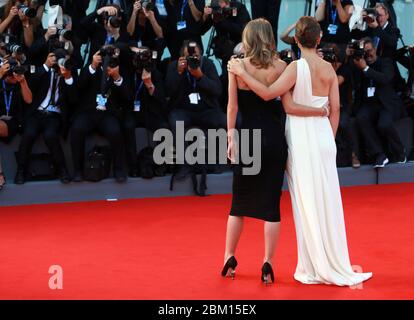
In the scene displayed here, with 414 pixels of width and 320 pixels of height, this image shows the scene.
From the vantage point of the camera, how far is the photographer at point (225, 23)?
848 cm

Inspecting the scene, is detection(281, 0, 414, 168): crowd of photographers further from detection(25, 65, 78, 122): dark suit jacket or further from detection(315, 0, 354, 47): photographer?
detection(25, 65, 78, 122): dark suit jacket

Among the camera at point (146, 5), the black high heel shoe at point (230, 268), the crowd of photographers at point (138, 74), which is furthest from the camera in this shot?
the camera at point (146, 5)

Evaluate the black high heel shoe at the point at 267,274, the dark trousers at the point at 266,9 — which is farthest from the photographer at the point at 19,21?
the black high heel shoe at the point at 267,274

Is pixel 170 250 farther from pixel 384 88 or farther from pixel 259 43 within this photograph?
pixel 384 88

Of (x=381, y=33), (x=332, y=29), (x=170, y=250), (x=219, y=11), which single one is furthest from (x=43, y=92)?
(x=381, y=33)

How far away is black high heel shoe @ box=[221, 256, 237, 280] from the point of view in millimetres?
5078

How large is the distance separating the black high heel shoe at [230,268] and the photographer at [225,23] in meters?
3.85

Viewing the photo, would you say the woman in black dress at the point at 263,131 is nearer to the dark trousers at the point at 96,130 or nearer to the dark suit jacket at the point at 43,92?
the dark trousers at the point at 96,130

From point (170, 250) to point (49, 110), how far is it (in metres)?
2.55

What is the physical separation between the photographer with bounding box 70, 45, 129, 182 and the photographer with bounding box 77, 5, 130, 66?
0.94 ft

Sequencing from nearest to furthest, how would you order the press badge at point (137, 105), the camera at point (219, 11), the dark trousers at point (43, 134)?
the dark trousers at point (43, 134), the press badge at point (137, 105), the camera at point (219, 11)

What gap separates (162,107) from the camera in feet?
26.7

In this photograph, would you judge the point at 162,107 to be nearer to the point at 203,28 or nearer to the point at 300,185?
the point at 203,28

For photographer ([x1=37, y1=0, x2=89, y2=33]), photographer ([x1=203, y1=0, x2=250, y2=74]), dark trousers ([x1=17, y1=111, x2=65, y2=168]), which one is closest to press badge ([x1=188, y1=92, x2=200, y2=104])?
photographer ([x1=203, y1=0, x2=250, y2=74])
